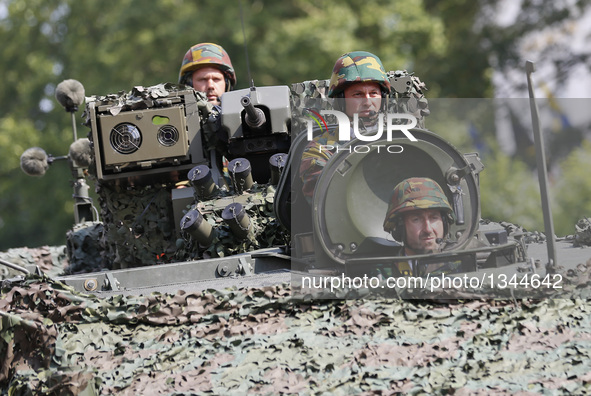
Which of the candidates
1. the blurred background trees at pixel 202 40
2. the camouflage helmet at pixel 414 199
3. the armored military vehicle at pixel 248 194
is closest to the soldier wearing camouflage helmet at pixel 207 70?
the armored military vehicle at pixel 248 194

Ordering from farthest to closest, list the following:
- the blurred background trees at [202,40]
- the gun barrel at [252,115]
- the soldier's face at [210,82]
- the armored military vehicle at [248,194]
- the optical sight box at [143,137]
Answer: the blurred background trees at [202,40] → the soldier's face at [210,82] → the optical sight box at [143,137] → the gun barrel at [252,115] → the armored military vehicle at [248,194]

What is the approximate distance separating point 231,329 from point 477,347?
1.35 meters

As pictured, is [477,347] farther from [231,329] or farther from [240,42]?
[240,42]

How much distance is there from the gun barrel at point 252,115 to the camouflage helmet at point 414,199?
3038 mm

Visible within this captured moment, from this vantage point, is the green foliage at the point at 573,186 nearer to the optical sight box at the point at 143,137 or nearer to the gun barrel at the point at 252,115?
the gun barrel at the point at 252,115

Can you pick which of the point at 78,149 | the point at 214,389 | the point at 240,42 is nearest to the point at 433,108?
the point at 214,389

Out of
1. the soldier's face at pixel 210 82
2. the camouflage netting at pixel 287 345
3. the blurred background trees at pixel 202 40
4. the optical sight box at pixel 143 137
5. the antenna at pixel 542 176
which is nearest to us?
the camouflage netting at pixel 287 345

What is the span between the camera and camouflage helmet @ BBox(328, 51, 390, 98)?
817 cm

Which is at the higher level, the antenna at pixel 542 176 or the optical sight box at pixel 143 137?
the optical sight box at pixel 143 137

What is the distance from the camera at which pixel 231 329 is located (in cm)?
610

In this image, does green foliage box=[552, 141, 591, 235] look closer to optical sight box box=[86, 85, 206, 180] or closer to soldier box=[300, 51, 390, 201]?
soldier box=[300, 51, 390, 201]

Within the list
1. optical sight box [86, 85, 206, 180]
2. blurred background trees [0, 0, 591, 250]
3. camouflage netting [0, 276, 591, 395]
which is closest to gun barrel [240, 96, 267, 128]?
optical sight box [86, 85, 206, 180]

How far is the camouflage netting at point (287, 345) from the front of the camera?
546cm

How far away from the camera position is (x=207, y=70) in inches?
453
